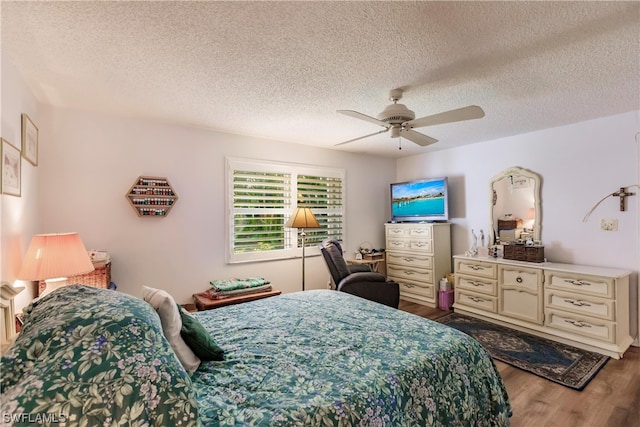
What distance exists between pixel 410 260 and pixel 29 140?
4566 mm

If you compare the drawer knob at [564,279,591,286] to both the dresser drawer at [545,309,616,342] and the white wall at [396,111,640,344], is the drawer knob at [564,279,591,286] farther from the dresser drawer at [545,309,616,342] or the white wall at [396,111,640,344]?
the white wall at [396,111,640,344]

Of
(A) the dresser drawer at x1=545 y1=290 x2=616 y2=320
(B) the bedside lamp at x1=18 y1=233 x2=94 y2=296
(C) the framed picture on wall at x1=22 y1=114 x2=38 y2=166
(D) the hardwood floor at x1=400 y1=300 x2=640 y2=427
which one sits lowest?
(D) the hardwood floor at x1=400 y1=300 x2=640 y2=427

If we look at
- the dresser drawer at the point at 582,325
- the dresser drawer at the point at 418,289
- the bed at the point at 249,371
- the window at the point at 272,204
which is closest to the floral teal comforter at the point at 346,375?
the bed at the point at 249,371

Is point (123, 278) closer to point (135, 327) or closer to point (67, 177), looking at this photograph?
point (67, 177)

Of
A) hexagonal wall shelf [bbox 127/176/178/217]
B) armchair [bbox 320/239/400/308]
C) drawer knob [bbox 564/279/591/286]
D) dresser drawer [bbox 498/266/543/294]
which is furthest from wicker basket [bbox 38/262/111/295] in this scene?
drawer knob [bbox 564/279/591/286]

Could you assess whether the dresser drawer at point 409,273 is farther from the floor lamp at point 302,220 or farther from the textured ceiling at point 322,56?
the textured ceiling at point 322,56

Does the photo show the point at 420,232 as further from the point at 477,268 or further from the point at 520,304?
the point at 520,304

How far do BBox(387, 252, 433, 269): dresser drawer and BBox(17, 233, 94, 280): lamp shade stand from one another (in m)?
3.98

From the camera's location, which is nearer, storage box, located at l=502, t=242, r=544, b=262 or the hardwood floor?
the hardwood floor

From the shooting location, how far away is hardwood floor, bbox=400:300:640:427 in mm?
1940

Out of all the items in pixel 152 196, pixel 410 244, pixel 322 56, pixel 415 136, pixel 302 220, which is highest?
pixel 322 56

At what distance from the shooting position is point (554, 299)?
10.4 feet

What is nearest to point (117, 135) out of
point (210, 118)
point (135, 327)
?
point (210, 118)

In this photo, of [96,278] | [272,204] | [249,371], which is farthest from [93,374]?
[272,204]
